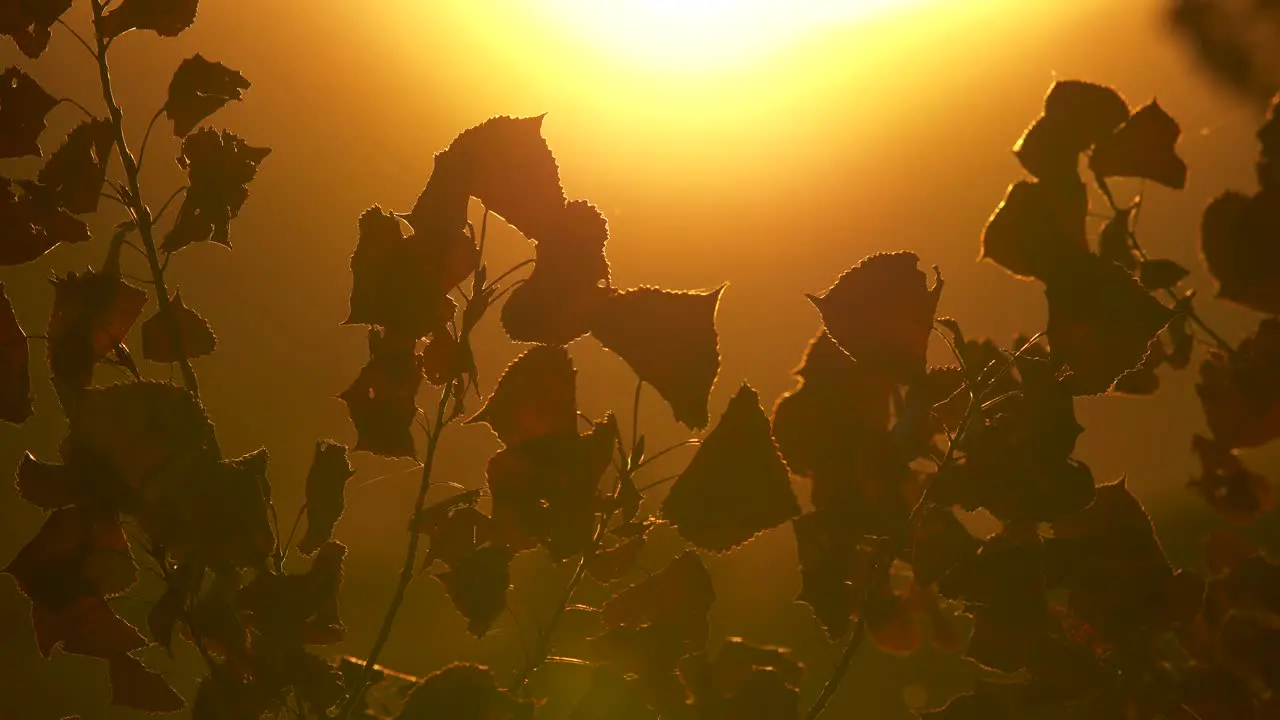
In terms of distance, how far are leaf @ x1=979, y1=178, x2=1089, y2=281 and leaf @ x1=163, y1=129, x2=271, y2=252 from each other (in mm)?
526

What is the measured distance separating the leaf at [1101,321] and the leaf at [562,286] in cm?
28

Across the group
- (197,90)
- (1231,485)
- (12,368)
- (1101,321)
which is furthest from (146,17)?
(1231,485)

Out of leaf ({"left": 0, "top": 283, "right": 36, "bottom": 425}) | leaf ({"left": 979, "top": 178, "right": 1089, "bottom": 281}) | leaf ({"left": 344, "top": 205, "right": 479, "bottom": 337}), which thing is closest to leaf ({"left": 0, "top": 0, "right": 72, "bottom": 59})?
leaf ({"left": 0, "top": 283, "right": 36, "bottom": 425})

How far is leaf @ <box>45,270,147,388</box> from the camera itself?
0.60 meters

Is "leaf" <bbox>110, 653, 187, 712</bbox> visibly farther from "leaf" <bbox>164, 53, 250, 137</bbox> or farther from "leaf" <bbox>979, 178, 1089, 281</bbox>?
"leaf" <bbox>979, 178, 1089, 281</bbox>

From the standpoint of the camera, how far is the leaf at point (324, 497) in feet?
Answer: 2.16

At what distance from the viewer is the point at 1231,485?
0.76m

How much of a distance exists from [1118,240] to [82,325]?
2.44ft

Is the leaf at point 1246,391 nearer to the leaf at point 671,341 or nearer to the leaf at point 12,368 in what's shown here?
the leaf at point 671,341

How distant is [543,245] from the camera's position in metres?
0.58

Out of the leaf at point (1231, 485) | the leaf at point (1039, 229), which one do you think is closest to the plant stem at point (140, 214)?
the leaf at point (1039, 229)

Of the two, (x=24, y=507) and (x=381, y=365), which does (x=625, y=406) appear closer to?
(x=24, y=507)

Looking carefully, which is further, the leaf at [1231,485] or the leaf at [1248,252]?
the leaf at [1231,485]

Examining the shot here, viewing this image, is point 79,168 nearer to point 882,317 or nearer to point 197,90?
point 197,90
